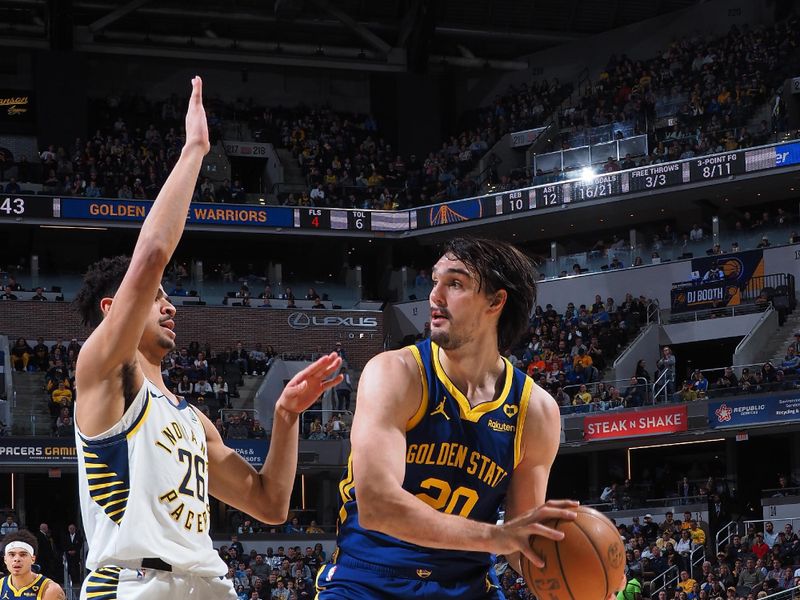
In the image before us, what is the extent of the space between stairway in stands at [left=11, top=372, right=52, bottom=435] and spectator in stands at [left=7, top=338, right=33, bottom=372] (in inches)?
50.3

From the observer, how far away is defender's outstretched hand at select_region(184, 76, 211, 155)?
5.24m

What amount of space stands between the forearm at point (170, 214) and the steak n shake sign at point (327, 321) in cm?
3811

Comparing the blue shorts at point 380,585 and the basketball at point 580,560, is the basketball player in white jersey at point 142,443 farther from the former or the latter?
the basketball at point 580,560

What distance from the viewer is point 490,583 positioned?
552 centimetres

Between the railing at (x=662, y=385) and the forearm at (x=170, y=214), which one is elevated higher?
the forearm at (x=170, y=214)

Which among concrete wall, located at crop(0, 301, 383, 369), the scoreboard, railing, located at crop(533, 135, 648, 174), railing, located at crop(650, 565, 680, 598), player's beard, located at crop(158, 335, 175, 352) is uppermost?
railing, located at crop(533, 135, 648, 174)

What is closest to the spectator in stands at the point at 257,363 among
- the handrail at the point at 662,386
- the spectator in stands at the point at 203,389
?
the spectator in stands at the point at 203,389

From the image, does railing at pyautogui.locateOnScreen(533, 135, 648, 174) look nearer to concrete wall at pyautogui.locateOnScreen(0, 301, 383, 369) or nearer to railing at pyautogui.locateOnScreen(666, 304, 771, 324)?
railing at pyautogui.locateOnScreen(666, 304, 771, 324)

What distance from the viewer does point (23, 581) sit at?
9844 millimetres

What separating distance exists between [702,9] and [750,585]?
3024 cm

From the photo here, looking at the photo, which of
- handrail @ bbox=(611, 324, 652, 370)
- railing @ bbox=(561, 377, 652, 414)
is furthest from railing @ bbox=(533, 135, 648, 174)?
railing @ bbox=(561, 377, 652, 414)

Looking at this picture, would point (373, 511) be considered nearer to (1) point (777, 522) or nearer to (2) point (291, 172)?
(1) point (777, 522)

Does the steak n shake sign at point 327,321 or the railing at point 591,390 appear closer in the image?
the railing at point 591,390

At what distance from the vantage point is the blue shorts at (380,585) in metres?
5.24
